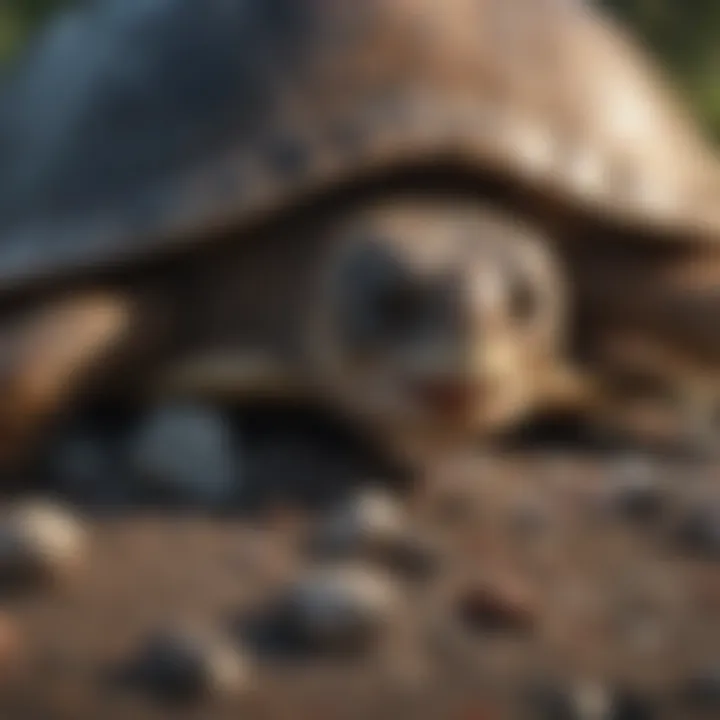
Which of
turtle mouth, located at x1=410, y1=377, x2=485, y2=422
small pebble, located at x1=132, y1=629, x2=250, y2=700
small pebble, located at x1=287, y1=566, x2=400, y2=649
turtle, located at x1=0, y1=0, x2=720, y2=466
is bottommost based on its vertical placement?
small pebble, located at x1=132, y1=629, x2=250, y2=700

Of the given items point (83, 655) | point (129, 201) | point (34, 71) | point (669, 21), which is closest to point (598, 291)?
point (129, 201)

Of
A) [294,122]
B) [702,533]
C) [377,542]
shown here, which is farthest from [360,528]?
[294,122]

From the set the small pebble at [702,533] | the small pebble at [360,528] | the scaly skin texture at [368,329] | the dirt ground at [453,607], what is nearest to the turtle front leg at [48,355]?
the scaly skin texture at [368,329]

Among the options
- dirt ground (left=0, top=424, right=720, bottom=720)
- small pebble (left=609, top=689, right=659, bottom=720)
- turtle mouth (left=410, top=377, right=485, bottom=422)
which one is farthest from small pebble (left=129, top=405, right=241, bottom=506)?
small pebble (left=609, top=689, right=659, bottom=720)

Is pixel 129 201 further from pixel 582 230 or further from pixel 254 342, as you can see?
Result: pixel 582 230

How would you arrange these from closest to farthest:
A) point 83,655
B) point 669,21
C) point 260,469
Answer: point 83,655 → point 260,469 → point 669,21

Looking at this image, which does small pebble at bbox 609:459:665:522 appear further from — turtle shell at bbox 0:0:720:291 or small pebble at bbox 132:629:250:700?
small pebble at bbox 132:629:250:700

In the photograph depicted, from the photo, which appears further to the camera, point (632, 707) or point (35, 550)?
point (35, 550)

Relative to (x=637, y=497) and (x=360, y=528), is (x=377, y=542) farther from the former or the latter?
(x=637, y=497)
